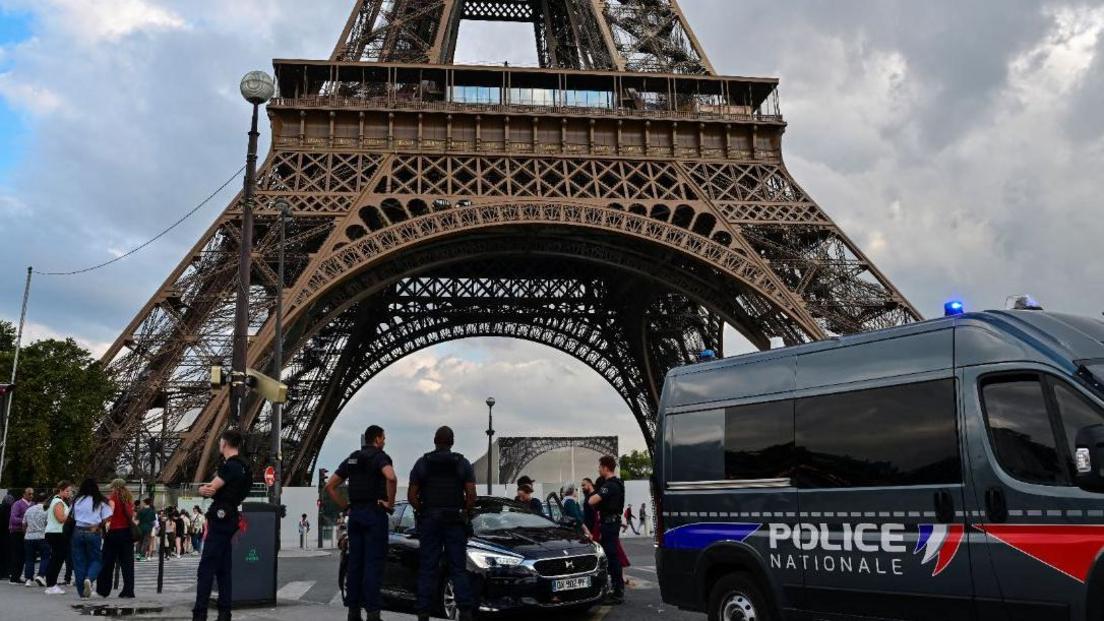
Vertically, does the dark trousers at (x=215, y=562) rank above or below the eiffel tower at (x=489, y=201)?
below

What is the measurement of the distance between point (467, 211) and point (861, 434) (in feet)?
71.1

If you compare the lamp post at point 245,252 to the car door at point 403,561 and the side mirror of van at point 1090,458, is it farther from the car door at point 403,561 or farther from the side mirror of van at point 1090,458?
the side mirror of van at point 1090,458

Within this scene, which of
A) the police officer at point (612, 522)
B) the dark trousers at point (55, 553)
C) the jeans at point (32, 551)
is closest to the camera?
the police officer at point (612, 522)

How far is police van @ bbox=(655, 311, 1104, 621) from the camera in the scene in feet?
17.3

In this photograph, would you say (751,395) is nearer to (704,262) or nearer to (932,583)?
(932,583)

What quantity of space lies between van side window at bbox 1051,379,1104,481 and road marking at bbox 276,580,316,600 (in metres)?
9.84

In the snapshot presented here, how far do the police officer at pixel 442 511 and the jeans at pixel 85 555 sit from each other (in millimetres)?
5919

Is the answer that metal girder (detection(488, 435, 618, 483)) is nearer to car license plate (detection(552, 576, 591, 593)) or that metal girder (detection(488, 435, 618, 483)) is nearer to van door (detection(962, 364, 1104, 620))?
car license plate (detection(552, 576, 591, 593))

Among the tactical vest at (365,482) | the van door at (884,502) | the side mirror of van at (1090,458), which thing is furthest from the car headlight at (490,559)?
the side mirror of van at (1090,458)

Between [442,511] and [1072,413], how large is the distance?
5.05 metres

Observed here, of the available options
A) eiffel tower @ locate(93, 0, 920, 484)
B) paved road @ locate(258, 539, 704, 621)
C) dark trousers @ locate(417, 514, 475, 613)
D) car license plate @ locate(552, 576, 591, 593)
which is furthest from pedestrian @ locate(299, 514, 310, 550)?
dark trousers @ locate(417, 514, 475, 613)

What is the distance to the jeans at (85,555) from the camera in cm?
1180

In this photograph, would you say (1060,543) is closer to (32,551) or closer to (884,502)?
(884,502)

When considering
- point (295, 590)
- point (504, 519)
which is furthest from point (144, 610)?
point (295, 590)
